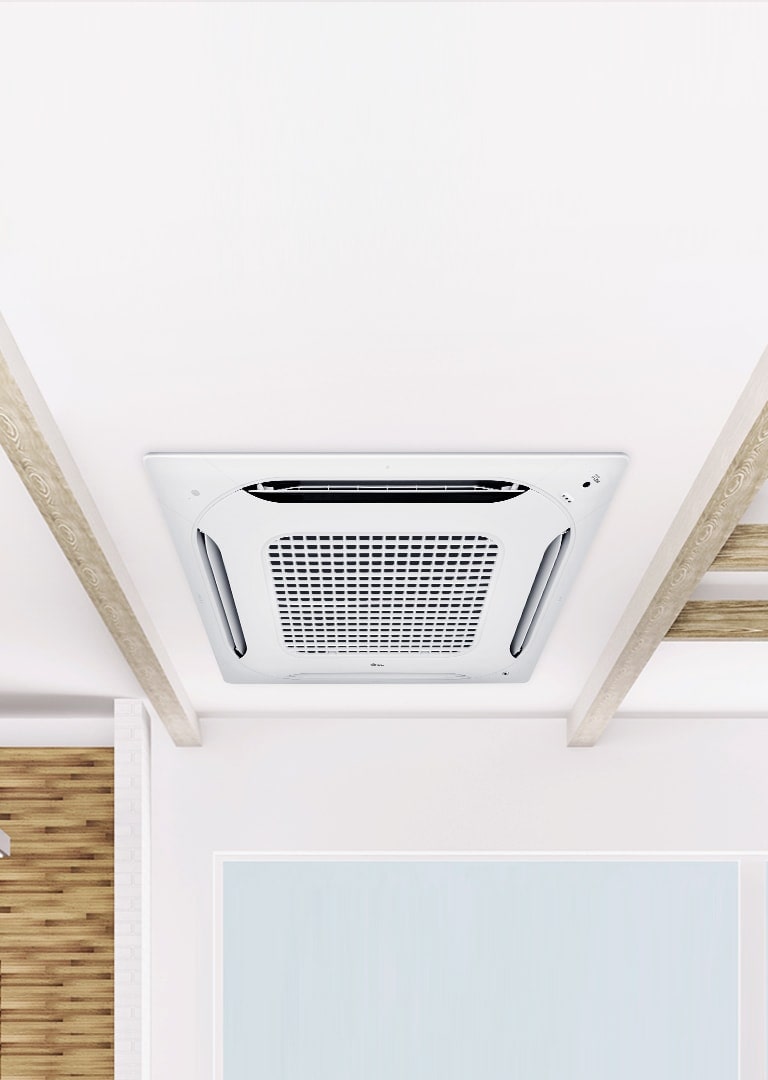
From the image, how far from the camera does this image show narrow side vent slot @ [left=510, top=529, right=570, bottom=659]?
2.93 meters

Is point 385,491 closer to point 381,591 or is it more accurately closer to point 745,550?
point 381,591

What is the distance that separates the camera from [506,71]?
60.1 inches

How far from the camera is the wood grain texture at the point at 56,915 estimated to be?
188 inches

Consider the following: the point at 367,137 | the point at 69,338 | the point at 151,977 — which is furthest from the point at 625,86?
the point at 151,977

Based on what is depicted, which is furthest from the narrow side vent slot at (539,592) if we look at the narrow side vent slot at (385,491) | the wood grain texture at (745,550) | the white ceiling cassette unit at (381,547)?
the wood grain texture at (745,550)

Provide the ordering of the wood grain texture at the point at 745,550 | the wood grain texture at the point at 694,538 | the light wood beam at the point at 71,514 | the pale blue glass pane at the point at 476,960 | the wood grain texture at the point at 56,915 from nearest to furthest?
the light wood beam at the point at 71,514 < the wood grain texture at the point at 694,538 < the wood grain texture at the point at 745,550 < the wood grain texture at the point at 56,915 < the pale blue glass pane at the point at 476,960

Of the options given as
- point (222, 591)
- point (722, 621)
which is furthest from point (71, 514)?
point (722, 621)

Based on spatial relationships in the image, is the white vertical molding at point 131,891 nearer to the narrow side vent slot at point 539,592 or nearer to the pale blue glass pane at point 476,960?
the pale blue glass pane at point 476,960

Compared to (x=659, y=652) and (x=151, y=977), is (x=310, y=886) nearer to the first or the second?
(x=151, y=977)

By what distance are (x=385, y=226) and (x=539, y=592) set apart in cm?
152

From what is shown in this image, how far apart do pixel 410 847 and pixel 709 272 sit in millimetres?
3405

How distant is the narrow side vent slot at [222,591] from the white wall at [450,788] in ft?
4.81

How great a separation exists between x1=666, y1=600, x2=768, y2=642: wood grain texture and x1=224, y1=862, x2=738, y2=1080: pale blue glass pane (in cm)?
223

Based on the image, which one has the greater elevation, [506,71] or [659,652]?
[506,71]
